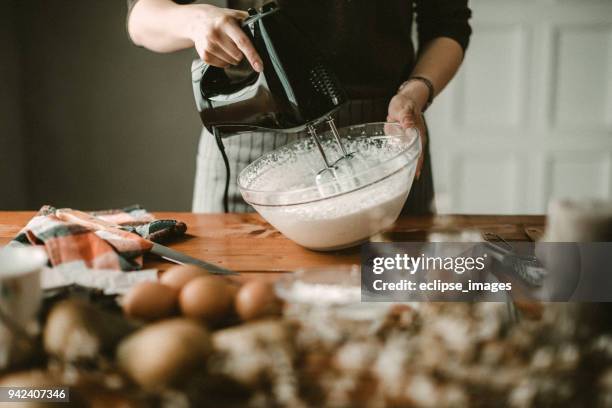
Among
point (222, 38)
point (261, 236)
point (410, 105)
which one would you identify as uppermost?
point (222, 38)

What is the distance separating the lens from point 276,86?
2.44 ft

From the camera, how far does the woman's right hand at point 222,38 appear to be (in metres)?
0.73

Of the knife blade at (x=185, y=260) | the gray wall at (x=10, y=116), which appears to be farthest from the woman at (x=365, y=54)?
the gray wall at (x=10, y=116)

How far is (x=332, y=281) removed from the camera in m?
0.63

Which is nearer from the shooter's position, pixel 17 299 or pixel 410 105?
pixel 17 299

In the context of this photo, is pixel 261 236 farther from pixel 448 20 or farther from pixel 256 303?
pixel 448 20

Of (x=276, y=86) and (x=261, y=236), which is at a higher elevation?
(x=276, y=86)

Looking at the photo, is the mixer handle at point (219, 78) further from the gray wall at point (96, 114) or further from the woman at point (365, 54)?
the gray wall at point (96, 114)

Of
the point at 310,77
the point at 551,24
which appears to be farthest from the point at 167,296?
the point at 551,24

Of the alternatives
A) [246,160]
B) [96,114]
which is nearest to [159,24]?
[246,160]

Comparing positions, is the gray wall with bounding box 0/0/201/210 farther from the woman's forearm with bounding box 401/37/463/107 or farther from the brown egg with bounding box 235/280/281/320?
the brown egg with bounding box 235/280/281/320

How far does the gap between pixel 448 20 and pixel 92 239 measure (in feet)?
3.10

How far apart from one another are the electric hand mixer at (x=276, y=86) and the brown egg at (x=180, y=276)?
0.70ft

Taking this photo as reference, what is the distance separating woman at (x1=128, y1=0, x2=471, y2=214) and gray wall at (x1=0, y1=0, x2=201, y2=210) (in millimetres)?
1298
